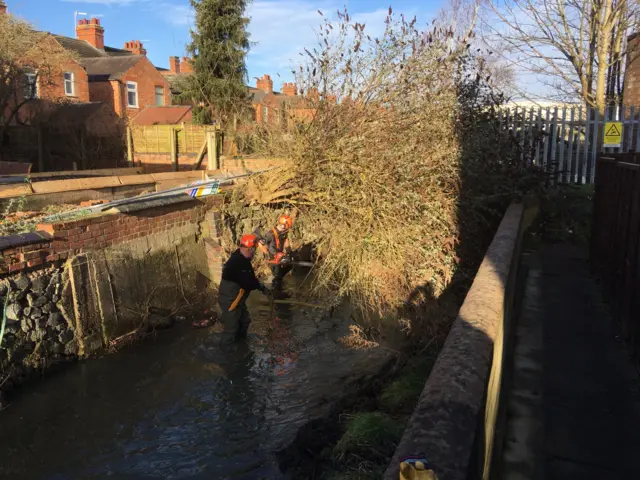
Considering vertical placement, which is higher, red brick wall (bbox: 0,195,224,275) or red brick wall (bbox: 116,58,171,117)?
red brick wall (bbox: 116,58,171,117)

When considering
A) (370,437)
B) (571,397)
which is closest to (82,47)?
(370,437)

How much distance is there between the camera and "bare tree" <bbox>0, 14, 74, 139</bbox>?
19.0m

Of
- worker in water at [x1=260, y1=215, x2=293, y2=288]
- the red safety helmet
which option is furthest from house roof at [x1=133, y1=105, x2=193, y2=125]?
the red safety helmet

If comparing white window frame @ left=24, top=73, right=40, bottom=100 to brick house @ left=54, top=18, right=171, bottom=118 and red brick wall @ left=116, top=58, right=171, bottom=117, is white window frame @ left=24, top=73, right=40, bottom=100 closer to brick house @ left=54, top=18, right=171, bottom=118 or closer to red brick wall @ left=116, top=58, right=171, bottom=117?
brick house @ left=54, top=18, right=171, bottom=118

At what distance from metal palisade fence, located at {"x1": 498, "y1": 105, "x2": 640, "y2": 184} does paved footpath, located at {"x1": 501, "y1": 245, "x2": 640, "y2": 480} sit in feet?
22.1

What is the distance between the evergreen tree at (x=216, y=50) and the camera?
23562mm

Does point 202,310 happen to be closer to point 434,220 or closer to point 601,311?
point 434,220

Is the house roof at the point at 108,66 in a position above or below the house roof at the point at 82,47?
below

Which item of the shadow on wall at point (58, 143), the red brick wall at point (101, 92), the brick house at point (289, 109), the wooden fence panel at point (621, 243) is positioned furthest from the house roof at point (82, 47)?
the wooden fence panel at point (621, 243)

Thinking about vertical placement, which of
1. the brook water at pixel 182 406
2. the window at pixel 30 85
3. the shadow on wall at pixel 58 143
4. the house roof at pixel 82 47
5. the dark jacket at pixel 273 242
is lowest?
the brook water at pixel 182 406

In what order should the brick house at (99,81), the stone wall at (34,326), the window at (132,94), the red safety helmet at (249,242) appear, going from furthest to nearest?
the window at (132,94), the brick house at (99,81), the red safety helmet at (249,242), the stone wall at (34,326)

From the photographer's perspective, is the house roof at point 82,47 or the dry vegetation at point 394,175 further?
the house roof at point 82,47

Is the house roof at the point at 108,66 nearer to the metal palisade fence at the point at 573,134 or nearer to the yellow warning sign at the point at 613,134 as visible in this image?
the metal palisade fence at the point at 573,134

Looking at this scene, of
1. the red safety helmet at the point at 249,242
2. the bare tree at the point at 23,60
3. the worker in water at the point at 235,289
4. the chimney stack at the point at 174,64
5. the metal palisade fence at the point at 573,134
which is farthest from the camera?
the chimney stack at the point at 174,64
